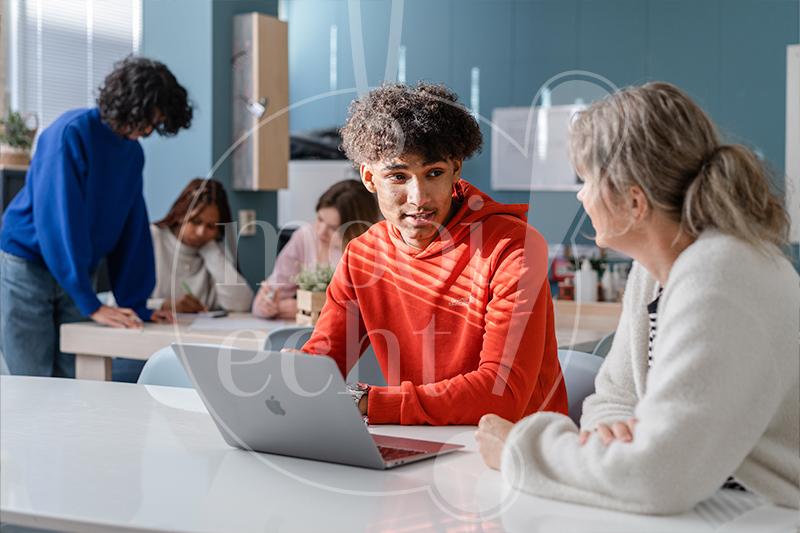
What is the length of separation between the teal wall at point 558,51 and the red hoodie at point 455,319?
186 centimetres

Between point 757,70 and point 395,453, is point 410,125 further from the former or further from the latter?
point 757,70

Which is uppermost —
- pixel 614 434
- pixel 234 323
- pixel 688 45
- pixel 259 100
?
pixel 688 45

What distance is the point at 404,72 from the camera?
4121 millimetres

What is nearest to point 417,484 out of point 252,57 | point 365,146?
point 365,146

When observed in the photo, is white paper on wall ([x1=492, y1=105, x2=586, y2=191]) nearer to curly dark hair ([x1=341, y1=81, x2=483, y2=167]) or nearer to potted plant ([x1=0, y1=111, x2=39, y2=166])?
potted plant ([x1=0, y1=111, x2=39, y2=166])

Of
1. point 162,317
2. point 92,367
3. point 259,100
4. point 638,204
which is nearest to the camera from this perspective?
point 638,204

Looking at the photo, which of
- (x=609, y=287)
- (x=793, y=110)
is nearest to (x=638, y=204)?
(x=609, y=287)

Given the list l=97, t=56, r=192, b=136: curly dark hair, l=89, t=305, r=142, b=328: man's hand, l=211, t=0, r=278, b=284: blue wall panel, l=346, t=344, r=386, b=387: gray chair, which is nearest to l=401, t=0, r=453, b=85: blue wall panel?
l=211, t=0, r=278, b=284: blue wall panel

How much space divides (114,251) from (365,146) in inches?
56.5

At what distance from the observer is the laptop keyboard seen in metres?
0.86

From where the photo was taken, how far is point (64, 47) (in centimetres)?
370

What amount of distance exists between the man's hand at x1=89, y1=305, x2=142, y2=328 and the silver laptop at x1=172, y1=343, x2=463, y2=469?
1.36 meters

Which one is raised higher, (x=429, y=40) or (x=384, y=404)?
(x=429, y=40)

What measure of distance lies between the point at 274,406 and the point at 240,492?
102 millimetres
